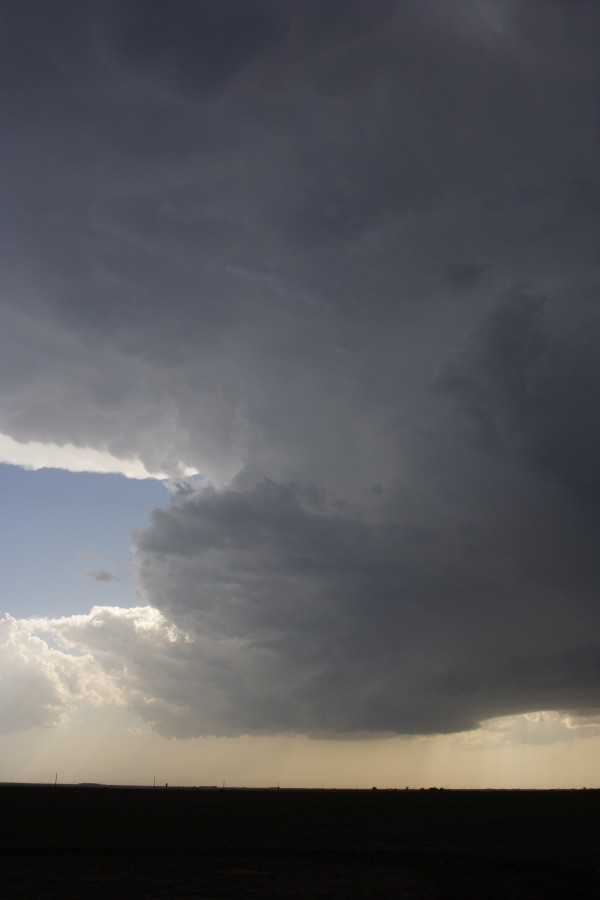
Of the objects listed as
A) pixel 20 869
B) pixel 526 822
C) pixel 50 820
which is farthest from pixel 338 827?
pixel 20 869

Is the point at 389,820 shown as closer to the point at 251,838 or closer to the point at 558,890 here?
the point at 251,838

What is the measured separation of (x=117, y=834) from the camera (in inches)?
2623

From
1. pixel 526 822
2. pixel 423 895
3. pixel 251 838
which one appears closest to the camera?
pixel 423 895

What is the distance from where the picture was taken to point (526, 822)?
83312 mm

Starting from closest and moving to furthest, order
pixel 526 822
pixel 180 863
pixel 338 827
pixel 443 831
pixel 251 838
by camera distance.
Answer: pixel 180 863
pixel 251 838
pixel 443 831
pixel 338 827
pixel 526 822

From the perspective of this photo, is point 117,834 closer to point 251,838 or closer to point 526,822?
point 251,838

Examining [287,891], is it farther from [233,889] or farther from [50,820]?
[50,820]

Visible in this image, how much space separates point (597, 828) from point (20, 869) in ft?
188

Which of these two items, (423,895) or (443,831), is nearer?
(423,895)

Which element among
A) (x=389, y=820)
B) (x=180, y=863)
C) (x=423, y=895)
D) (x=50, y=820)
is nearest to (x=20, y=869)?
(x=180, y=863)

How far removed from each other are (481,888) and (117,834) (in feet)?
135

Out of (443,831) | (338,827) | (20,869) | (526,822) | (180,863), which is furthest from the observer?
(526,822)

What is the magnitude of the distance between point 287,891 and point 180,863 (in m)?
13.0

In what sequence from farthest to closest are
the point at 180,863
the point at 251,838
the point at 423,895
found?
the point at 251,838 < the point at 180,863 < the point at 423,895
